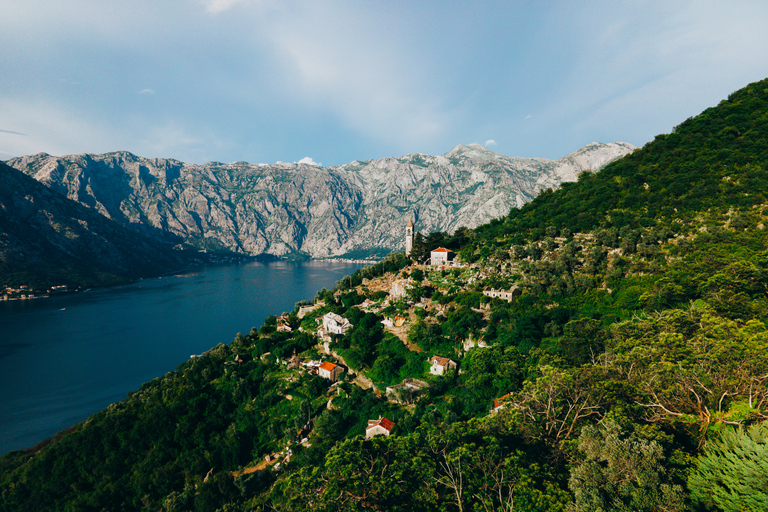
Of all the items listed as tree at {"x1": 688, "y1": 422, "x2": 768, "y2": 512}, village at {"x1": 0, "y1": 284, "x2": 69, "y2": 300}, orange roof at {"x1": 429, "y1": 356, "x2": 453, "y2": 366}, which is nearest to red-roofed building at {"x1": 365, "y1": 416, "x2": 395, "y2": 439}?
orange roof at {"x1": 429, "y1": 356, "x2": 453, "y2": 366}

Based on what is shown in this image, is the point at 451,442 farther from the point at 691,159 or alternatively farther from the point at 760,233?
the point at 691,159

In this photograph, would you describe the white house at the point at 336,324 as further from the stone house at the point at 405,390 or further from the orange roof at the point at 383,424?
the orange roof at the point at 383,424

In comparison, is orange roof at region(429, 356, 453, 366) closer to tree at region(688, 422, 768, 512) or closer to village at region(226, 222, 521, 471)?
village at region(226, 222, 521, 471)

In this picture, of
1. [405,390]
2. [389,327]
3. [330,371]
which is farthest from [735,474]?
[389,327]

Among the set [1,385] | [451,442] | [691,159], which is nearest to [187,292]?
[1,385]

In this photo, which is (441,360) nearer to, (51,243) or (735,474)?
(735,474)
